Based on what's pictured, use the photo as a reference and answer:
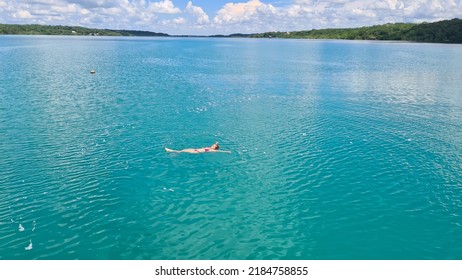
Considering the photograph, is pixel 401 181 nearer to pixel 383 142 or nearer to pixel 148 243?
pixel 383 142

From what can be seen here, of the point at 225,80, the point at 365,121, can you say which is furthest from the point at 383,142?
the point at 225,80

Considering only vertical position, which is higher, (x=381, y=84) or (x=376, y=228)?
(x=381, y=84)

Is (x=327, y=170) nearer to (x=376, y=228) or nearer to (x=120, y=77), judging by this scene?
(x=376, y=228)

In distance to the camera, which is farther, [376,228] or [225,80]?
[225,80]

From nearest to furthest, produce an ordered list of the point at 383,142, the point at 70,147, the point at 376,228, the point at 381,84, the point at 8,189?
1. the point at 376,228
2. the point at 8,189
3. the point at 70,147
4. the point at 383,142
5. the point at 381,84

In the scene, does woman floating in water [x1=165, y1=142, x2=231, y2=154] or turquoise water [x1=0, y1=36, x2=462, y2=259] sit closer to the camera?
turquoise water [x1=0, y1=36, x2=462, y2=259]

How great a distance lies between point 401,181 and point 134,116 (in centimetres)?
3947

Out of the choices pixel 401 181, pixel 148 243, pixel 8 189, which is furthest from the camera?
pixel 401 181

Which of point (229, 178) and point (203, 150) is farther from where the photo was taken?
point (203, 150)

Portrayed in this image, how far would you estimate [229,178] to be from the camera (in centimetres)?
3528

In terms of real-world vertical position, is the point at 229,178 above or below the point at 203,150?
below

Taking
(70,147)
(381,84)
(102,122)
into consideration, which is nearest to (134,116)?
(102,122)

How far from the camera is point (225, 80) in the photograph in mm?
95875

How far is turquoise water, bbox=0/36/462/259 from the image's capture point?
25.5 metres
